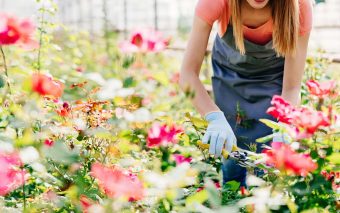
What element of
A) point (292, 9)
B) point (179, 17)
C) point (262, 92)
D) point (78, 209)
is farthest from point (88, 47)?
point (78, 209)

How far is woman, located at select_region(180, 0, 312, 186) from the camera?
216 cm

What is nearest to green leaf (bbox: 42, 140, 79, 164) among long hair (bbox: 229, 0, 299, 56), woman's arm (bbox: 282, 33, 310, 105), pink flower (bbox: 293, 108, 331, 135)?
pink flower (bbox: 293, 108, 331, 135)

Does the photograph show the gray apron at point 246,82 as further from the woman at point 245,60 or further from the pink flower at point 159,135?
the pink flower at point 159,135

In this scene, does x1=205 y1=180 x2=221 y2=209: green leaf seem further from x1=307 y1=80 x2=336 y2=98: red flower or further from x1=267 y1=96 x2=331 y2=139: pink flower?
x1=307 y1=80 x2=336 y2=98: red flower

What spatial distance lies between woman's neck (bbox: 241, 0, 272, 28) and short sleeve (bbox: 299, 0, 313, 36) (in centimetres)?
12

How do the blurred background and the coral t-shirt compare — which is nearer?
the coral t-shirt

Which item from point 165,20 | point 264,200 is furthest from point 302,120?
point 165,20

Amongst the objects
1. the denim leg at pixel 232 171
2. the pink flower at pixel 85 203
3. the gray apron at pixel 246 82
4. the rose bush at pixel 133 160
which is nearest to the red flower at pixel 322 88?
the rose bush at pixel 133 160

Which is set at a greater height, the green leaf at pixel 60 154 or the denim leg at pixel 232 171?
the green leaf at pixel 60 154

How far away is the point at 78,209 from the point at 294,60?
1.31 m

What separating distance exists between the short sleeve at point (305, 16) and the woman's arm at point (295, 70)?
3 cm

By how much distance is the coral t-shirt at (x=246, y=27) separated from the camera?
2227 millimetres

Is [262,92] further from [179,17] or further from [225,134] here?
[179,17]

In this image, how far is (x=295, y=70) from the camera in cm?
234
